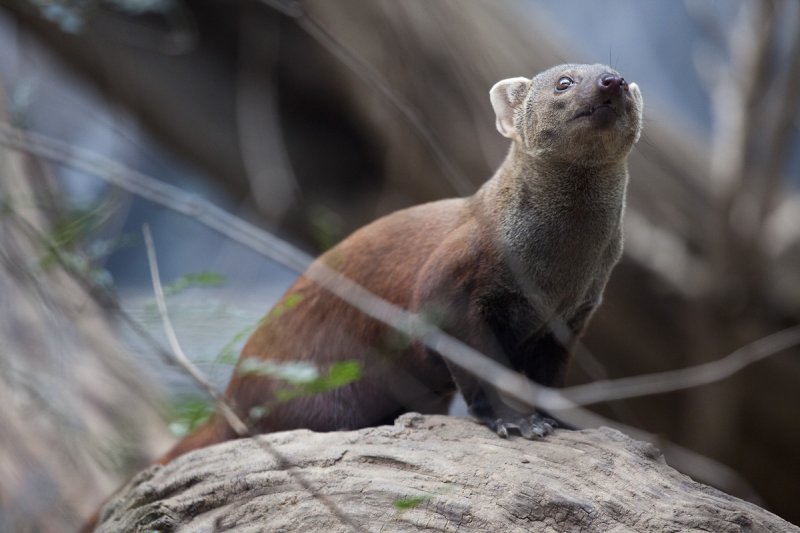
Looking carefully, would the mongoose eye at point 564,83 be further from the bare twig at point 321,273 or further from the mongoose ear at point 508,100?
the bare twig at point 321,273

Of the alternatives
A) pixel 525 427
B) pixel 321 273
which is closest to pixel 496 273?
pixel 525 427

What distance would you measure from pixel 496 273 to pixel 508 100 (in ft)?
2.58

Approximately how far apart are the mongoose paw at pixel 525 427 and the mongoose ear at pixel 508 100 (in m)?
1.22

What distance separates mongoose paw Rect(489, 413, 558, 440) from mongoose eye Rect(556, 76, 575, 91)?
4.45ft

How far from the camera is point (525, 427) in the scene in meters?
3.83

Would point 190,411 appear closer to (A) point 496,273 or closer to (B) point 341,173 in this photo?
(A) point 496,273

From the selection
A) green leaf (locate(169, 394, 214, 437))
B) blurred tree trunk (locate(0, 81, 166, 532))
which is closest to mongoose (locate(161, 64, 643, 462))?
green leaf (locate(169, 394, 214, 437))

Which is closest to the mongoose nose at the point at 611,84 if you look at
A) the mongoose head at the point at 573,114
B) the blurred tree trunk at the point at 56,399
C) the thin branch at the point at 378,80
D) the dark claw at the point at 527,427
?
the mongoose head at the point at 573,114

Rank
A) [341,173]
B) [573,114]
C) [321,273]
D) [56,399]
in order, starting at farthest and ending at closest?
[341,173]
[56,399]
[321,273]
[573,114]

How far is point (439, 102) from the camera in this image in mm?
6949

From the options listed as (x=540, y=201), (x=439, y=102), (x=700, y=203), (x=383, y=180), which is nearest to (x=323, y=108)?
(x=383, y=180)

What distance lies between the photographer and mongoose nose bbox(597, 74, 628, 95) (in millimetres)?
3555

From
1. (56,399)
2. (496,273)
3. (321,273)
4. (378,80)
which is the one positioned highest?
(378,80)

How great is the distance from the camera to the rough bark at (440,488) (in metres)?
3.26
